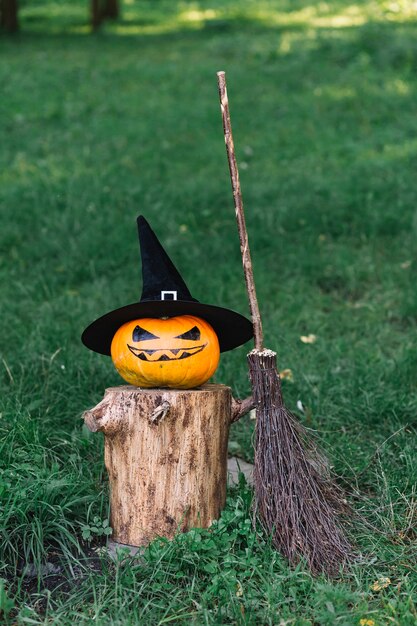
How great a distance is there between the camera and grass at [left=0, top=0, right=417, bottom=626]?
309 centimetres

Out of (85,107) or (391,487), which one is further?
(85,107)

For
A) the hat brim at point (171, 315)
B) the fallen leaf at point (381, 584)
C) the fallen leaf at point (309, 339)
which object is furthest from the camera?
the fallen leaf at point (309, 339)

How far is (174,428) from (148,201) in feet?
14.9

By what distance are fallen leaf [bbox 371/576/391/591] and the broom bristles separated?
165mm

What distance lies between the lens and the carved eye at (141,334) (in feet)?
10.9

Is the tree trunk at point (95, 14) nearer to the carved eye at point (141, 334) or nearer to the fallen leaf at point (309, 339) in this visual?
the fallen leaf at point (309, 339)

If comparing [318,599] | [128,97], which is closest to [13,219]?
[128,97]

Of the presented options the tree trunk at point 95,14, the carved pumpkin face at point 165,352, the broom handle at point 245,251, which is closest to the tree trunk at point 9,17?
the tree trunk at point 95,14

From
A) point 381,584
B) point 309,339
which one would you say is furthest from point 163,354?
point 309,339

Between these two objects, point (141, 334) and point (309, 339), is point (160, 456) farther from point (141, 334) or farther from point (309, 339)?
point (309, 339)

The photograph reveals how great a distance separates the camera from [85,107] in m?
10.6

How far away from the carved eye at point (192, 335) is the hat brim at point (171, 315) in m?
0.08

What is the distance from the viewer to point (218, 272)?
625 cm

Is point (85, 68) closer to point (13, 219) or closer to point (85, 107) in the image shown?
point (85, 107)
